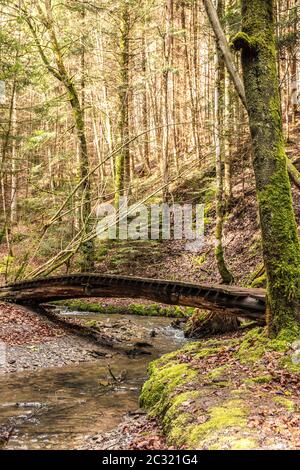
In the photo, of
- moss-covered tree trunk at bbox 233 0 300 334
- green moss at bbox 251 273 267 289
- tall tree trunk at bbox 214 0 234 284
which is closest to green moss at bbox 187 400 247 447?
moss-covered tree trunk at bbox 233 0 300 334

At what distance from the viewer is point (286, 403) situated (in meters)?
4.86


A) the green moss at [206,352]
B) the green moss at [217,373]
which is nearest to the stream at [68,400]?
the green moss at [206,352]

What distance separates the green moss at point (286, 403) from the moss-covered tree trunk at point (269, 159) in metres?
1.80

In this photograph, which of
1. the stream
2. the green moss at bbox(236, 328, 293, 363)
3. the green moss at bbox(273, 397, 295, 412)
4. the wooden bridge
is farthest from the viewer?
the wooden bridge

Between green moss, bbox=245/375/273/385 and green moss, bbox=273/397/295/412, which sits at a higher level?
green moss, bbox=273/397/295/412

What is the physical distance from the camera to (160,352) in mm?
11047

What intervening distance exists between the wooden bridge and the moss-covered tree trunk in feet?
6.40

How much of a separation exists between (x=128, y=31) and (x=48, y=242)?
1100 cm

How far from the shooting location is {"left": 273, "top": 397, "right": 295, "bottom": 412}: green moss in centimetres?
471

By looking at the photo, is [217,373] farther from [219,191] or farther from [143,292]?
[219,191]

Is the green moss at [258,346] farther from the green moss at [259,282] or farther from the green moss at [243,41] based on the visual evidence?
the green moss at [243,41]

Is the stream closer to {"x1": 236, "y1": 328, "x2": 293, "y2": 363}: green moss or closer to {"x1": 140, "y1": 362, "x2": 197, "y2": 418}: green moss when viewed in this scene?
{"x1": 140, "y1": 362, "x2": 197, "y2": 418}: green moss

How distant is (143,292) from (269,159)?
19.4 ft
